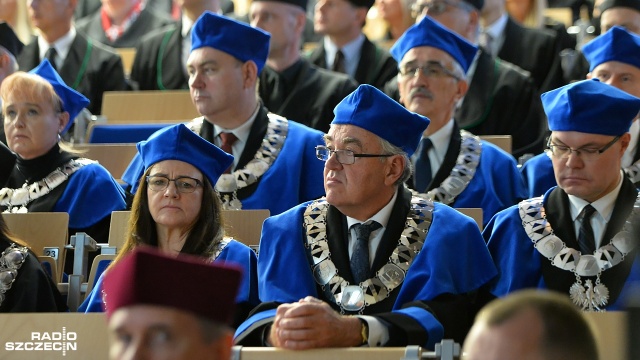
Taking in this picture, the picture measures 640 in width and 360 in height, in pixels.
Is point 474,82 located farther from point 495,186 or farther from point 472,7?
point 495,186

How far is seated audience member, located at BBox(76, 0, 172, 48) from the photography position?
33.1 ft

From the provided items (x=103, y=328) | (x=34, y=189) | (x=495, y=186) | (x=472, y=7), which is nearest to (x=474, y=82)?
(x=472, y=7)

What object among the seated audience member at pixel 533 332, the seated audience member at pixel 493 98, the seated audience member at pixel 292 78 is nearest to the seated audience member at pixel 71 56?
the seated audience member at pixel 292 78

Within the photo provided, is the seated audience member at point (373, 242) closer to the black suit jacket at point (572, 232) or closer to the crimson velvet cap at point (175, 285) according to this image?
the black suit jacket at point (572, 232)

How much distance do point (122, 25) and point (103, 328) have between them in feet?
20.7

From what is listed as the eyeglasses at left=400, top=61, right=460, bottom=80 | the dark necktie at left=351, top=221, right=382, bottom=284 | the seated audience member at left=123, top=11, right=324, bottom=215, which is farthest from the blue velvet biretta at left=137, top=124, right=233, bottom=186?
the eyeglasses at left=400, top=61, right=460, bottom=80

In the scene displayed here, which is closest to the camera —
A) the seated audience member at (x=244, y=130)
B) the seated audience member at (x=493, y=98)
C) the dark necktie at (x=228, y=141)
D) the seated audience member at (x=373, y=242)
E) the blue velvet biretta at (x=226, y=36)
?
the seated audience member at (x=373, y=242)

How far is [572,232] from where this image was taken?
4.75 metres

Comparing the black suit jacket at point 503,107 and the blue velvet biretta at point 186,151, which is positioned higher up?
the black suit jacket at point 503,107

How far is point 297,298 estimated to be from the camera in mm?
4527

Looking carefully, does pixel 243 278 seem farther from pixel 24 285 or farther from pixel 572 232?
pixel 572 232

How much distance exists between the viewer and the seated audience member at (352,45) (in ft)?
26.7

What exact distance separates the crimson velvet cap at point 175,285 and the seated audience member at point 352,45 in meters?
5.74

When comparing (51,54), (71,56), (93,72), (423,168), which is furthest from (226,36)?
(51,54)
